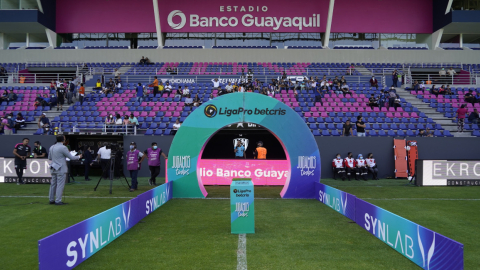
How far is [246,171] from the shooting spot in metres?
17.6

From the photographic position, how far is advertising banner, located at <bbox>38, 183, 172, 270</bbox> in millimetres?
5172

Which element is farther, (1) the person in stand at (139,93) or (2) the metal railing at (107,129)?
(1) the person in stand at (139,93)

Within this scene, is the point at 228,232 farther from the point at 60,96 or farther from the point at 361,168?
the point at 60,96

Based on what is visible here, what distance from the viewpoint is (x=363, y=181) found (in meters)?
19.1

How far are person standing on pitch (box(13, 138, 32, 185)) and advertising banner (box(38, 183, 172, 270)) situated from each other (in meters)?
9.51

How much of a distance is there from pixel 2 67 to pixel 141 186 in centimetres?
2354

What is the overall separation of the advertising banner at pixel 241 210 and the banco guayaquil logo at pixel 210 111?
5.57m

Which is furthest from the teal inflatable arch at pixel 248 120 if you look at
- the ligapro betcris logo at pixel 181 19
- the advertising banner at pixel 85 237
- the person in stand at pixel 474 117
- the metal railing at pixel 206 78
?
the ligapro betcris logo at pixel 181 19

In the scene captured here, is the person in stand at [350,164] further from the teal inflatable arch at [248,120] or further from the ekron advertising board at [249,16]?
the ekron advertising board at [249,16]

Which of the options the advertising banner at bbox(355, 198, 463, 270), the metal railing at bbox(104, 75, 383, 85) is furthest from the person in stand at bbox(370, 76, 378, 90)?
the advertising banner at bbox(355, 198, 463, 270)

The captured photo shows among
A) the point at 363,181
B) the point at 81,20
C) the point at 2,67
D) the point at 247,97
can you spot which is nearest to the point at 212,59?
the point at 81,20

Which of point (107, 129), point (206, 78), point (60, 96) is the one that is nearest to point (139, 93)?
point (107, 129)

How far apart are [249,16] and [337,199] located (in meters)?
28.2

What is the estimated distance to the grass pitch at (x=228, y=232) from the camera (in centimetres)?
626
